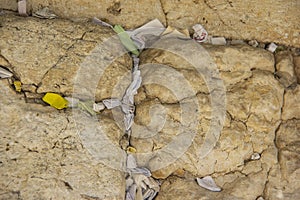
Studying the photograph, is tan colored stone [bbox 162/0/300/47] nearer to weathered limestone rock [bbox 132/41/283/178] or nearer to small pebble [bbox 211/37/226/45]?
small pebble [bbox 211/37/226/45]

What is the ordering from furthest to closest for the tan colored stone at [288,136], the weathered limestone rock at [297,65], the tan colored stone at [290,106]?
the weathered limestone rock at [297,65]
the tan colored stone at [290,106]
the tan colored stone at [288,136]

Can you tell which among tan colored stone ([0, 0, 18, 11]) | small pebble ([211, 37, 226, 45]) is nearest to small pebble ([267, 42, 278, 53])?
small pebble ([211, 37, 226, 45])

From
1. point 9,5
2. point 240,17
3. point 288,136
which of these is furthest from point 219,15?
point 9,5

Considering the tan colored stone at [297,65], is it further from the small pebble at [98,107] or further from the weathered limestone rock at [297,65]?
the small pebble at [98,107]

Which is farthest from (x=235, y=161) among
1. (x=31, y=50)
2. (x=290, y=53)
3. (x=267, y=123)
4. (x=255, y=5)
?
(x=31, y=50)

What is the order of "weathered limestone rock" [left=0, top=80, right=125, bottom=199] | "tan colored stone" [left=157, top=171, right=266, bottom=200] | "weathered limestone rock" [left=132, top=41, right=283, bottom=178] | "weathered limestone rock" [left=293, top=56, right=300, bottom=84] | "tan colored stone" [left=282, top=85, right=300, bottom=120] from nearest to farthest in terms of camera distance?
"weathered limestone rock" [left=0, top=80, right=125, bottom=199] → "tan colored stone" [left=157, top=171, right=266, bottom=200] → "weathered limestone rock" [left=132, top=41, right=283, bottom=178] → "tan colored stone" [left=282, top=85, right=300, bottom=120] → "weathered limestone rock" [left=293, top=56, right=300, bottom=84]

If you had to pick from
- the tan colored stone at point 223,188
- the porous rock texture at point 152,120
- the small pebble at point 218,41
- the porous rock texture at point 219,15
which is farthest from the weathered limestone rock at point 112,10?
the tan colored stone at point 223,188

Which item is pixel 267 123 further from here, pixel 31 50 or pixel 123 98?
pixel 31 50

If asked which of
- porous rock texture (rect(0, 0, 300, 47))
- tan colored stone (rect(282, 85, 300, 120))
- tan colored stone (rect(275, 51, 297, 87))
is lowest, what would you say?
tan colored stone (rect(282, 85, 300, 120))
